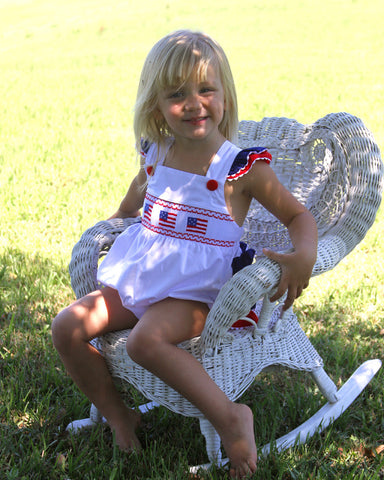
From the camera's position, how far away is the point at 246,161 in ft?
7.90

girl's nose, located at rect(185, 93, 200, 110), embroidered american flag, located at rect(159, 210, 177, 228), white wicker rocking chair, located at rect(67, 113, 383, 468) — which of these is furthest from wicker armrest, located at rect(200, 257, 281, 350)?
girl's nose, located at rect(185, 93, 200, 110)

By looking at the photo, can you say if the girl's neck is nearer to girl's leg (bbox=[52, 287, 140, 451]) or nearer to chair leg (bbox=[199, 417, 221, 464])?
girl's leg (bbox=[52, 287, 140, 451])

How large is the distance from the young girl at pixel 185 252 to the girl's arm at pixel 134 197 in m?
0.27

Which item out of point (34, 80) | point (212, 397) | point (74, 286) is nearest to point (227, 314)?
point (212, 397)

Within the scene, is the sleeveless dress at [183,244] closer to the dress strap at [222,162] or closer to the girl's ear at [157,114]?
the dress strap at [222,162]

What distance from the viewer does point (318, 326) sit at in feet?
11.9

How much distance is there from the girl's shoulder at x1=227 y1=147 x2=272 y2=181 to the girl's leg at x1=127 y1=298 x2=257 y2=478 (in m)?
0.64

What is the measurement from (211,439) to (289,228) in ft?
2.75

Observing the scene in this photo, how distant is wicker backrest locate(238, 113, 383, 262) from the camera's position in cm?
253

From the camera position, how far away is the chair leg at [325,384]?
2588 millimetres

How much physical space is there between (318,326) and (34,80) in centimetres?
1056

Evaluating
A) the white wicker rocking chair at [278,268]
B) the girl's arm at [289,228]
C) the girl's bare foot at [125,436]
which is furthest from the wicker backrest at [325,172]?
the girl's bare foot at [125,436]

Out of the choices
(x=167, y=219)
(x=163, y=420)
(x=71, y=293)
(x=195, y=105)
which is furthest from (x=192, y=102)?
(x=71, y=293)

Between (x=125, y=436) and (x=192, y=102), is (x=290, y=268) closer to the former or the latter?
(x=192, y=102)
